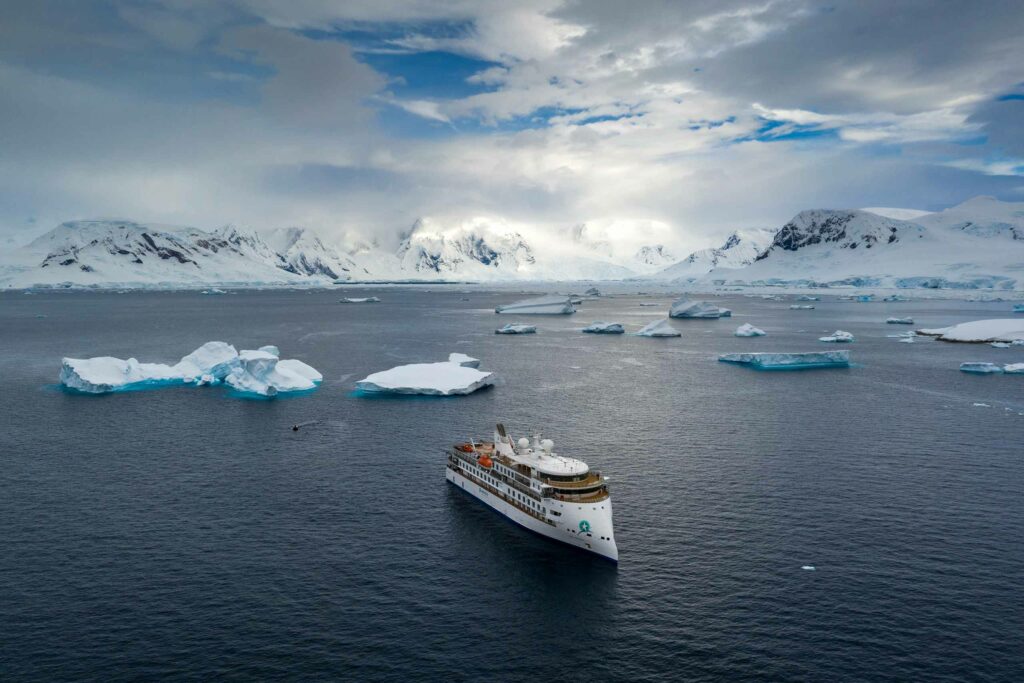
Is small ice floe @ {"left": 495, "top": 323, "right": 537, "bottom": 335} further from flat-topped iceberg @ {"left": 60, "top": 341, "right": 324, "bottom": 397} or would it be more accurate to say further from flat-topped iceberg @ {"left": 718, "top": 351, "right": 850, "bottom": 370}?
flat-topped iceberg @ {"left": 60, "top": 341, "right": 324, "bottom": 397}

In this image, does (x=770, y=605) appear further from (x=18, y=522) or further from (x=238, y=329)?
(x=238, y=329)

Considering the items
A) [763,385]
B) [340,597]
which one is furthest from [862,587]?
[763,385]

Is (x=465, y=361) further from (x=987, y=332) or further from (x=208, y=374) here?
(x=987, y=332)

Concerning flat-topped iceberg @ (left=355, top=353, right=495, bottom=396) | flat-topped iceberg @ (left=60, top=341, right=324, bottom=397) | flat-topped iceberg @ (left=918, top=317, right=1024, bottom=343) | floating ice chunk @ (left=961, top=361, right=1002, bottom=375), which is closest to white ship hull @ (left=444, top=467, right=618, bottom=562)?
flat-topped iceberg @ (left=355, top=353, right=495, bottom=396)

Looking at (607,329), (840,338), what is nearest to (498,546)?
(840,338)

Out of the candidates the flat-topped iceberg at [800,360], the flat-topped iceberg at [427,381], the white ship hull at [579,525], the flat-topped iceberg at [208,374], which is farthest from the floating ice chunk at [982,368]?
the flat-topped iceberg at [208,374]

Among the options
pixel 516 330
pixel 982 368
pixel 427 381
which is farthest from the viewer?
pixel 516 330
